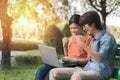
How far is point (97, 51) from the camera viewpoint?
405 cm

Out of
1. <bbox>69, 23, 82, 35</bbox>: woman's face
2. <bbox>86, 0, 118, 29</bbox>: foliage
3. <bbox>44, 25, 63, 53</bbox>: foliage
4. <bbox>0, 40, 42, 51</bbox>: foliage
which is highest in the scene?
<bbox>69, 23, 82, 35</bbox>: woman's face

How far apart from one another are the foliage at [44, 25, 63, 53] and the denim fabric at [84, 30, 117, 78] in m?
11.9


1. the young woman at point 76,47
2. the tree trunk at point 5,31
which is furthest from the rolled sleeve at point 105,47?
the tree trunk at point 5,31

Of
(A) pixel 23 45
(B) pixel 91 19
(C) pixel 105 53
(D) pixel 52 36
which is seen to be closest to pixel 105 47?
(C) pixel 105 53

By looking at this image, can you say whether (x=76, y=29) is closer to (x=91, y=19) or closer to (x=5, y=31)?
(x=91, y=19)

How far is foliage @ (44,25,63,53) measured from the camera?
16.0 meters

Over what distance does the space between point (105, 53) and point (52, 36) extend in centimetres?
1223

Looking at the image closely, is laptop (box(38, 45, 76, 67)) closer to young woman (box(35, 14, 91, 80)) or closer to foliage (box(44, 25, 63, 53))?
young woman (box(35, 14, 91, 80))

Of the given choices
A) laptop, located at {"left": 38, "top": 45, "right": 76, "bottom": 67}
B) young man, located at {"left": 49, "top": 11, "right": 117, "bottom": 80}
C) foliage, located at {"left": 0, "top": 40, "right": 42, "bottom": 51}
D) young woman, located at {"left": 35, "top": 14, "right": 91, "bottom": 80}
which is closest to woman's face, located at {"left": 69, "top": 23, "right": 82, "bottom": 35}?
young woman, located at {"left": 35, "top": 14, "right": 91, "bottom": 80}

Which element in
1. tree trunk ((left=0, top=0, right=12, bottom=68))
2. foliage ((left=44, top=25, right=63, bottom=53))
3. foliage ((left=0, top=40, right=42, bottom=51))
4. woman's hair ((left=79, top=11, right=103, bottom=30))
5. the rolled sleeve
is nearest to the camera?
the rolled sleeve

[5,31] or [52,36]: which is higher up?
[5,31]

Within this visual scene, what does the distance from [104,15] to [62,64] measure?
16.4 metres

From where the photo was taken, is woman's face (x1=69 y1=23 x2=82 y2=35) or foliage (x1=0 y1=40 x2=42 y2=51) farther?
foliage (x1=0 y1=40 x2=42 y2=51)

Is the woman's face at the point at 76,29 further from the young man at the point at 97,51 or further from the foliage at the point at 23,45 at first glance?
the foliage at the point at 23,45
